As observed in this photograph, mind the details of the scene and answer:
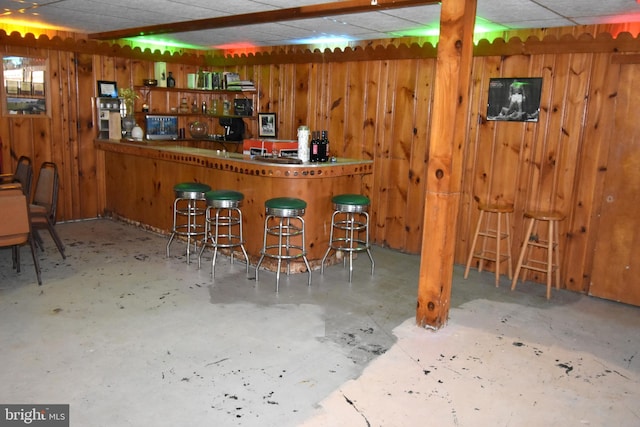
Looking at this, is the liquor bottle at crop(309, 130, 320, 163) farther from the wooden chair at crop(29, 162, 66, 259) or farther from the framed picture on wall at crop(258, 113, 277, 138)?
the wooden chair at crop(29, 162, 66, 259)

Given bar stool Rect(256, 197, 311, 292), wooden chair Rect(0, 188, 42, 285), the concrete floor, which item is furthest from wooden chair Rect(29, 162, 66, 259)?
bar stool Rect(256, 197, 311, 292)

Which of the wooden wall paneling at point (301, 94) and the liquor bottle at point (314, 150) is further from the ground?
the wooden wall paneling at point (301, 94)

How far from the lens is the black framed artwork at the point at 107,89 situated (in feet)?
22.2

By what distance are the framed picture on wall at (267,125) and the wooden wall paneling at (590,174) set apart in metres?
3.86

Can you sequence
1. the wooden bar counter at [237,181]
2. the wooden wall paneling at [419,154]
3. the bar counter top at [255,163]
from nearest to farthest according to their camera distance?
the bar counter top at [255,163], the wooden bar counter at [237,181], the wooden wall paneling at [419,154]

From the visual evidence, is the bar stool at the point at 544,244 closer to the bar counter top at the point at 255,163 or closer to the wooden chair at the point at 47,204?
the bar counter top at the point at 255,163

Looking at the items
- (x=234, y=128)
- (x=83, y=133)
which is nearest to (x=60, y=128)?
(x=83, y=133)

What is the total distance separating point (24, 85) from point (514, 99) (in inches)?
222

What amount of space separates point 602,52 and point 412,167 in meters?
2.13

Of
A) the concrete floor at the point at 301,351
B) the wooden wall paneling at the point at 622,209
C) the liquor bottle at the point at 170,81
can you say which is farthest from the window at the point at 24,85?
the wooden wall paneling at the point at 622,209

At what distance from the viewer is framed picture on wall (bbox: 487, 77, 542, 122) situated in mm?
4832

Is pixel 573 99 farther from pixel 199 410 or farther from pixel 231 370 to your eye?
pixel 199 410

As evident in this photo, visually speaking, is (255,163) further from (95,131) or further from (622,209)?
(622,209)

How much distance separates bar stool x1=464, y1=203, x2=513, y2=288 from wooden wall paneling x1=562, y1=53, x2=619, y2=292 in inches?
21.3
